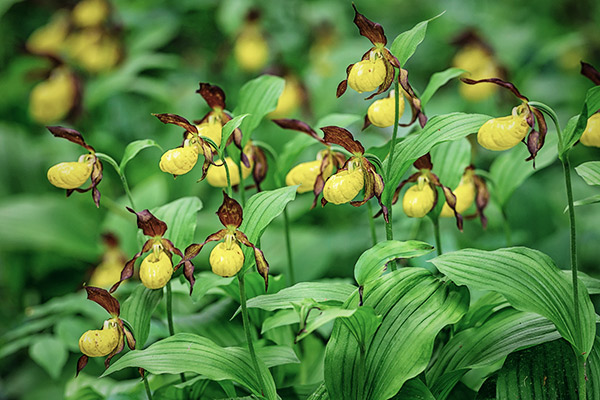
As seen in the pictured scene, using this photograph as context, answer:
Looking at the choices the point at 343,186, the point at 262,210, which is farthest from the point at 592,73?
the point at 262,210

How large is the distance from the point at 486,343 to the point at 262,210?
447mm

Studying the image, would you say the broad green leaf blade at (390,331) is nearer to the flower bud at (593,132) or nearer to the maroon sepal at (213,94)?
the flower bud at (593,132)

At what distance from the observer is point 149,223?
36.1 inches

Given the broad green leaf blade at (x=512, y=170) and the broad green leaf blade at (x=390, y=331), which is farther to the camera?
the broad green leaf blade at (x=512, y=170)

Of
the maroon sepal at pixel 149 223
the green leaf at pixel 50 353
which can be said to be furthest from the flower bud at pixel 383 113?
the green leaf at pixel 50 353

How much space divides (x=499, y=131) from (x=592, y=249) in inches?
49.6

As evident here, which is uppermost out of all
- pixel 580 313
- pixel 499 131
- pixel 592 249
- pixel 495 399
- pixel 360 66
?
pixel 360 66

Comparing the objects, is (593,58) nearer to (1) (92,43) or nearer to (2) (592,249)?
(2) (592,249)

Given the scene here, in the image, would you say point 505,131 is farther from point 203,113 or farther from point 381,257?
point 203,113

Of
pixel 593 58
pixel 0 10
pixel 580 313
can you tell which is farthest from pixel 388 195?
pixel 593 58

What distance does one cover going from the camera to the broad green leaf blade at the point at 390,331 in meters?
0.92

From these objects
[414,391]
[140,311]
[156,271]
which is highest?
[156,271]

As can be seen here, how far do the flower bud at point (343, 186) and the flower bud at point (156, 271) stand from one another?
11.1 inches

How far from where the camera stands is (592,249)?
1909mm
